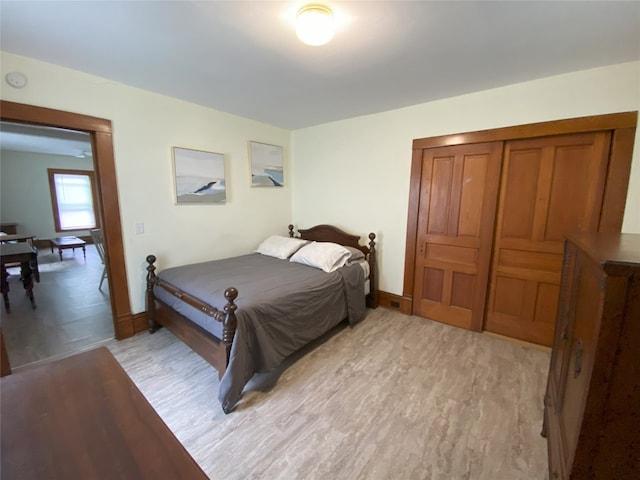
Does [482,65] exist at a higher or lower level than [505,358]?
higher

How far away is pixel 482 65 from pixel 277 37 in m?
1.55

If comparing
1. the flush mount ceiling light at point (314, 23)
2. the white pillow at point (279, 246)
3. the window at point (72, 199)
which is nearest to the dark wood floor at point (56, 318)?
the white pillow at point (279, 246)

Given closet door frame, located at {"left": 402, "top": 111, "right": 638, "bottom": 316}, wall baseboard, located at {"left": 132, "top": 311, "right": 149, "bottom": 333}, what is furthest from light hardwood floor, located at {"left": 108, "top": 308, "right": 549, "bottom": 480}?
closet door frame, located at {"left": 402, "top": 111, "right": 638, "bottom": 316}

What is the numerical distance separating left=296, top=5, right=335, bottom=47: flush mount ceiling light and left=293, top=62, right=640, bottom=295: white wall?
1742 mm

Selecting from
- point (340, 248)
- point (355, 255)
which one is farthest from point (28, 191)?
point (355, 255)

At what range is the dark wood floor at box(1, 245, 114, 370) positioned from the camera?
2447 mm

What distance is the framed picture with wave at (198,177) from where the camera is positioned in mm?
2891

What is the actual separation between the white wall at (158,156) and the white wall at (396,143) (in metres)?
0.77

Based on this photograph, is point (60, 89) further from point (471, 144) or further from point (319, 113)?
point (471, 144)

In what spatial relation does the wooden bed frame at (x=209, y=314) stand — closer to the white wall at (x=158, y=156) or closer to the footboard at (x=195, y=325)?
the footboard at (x=195, y=325)

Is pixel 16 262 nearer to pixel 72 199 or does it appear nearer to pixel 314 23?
pixel 314 23

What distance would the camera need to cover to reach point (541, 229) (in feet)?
7.97

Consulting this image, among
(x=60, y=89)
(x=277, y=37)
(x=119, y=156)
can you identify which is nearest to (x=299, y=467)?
(x=277, y=37)

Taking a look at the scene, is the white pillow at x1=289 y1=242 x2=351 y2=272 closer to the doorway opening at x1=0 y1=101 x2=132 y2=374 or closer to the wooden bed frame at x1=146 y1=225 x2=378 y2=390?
the wooden bed frame at x1=146 y1=225 x2=378 y2=390
